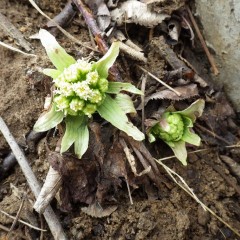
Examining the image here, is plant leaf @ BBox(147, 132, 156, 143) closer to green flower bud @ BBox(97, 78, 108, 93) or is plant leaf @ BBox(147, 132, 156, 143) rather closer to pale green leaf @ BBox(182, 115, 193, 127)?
pale green leaf @ BBox(182, 115, 193, 127)

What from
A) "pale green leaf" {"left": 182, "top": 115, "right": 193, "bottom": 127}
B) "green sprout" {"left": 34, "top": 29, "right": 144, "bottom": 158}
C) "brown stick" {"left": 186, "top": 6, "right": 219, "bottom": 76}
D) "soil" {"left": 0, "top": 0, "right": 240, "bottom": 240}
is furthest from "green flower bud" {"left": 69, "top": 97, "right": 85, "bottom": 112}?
"brown stick" {"left": 186, "top": 6, "right": 219, "bottom": 76}

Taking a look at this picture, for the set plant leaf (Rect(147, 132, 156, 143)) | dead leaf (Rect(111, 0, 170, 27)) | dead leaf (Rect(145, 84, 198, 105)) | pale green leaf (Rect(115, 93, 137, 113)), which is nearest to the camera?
pale green leaf (Rect(115, 93, 137, 113))

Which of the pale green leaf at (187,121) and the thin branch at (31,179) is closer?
the thin branch at (31,179)

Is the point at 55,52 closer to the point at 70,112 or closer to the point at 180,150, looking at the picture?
the point at 70,112

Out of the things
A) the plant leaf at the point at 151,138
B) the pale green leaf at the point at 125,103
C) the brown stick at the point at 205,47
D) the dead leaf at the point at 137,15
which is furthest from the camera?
the brown stick at the point at 205,47

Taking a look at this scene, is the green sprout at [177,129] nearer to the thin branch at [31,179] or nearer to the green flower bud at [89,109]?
the green flower bud at [89,109]

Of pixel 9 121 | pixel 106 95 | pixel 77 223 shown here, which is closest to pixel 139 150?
pixel 106 95

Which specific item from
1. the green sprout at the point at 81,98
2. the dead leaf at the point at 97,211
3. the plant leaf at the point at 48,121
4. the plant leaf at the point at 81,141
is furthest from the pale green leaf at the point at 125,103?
the dead leaf at the point at 97,211

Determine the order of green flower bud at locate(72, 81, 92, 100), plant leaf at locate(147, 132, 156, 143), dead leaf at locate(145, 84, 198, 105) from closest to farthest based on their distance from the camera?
1. green flower bud at locate(72, 81, 92, 100)
2. plant leaf at locate(147, 132, 156, 143)
3. dead leaf at locate(145, 84, 198, 105)
